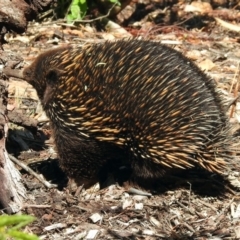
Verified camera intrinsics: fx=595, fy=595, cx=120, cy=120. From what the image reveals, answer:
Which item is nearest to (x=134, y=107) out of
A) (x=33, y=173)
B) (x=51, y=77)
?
(x=51, y=77)

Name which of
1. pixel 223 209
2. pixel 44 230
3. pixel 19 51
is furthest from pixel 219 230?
pixel 19 51

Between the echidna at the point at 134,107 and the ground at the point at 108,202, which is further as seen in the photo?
the echidna at the point at 134,107

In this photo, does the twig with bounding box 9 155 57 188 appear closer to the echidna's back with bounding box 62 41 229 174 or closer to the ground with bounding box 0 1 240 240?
the ground with bounding box 0 1 240 240

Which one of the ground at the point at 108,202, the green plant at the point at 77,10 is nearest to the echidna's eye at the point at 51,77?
the ground at the point at 108,202

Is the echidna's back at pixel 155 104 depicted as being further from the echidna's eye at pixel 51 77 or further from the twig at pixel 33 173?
the twig at pixel 33 173

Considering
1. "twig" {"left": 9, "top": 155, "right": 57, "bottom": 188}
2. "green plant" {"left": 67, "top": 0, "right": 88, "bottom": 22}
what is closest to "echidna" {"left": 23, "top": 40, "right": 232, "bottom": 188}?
"twig" {"left": 9, "top": 155, "right": 57, "bottom": 188}

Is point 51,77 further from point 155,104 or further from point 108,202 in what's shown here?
point 108,202

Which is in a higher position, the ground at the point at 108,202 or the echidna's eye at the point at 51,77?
the echidna's eye at the point at 51,77
